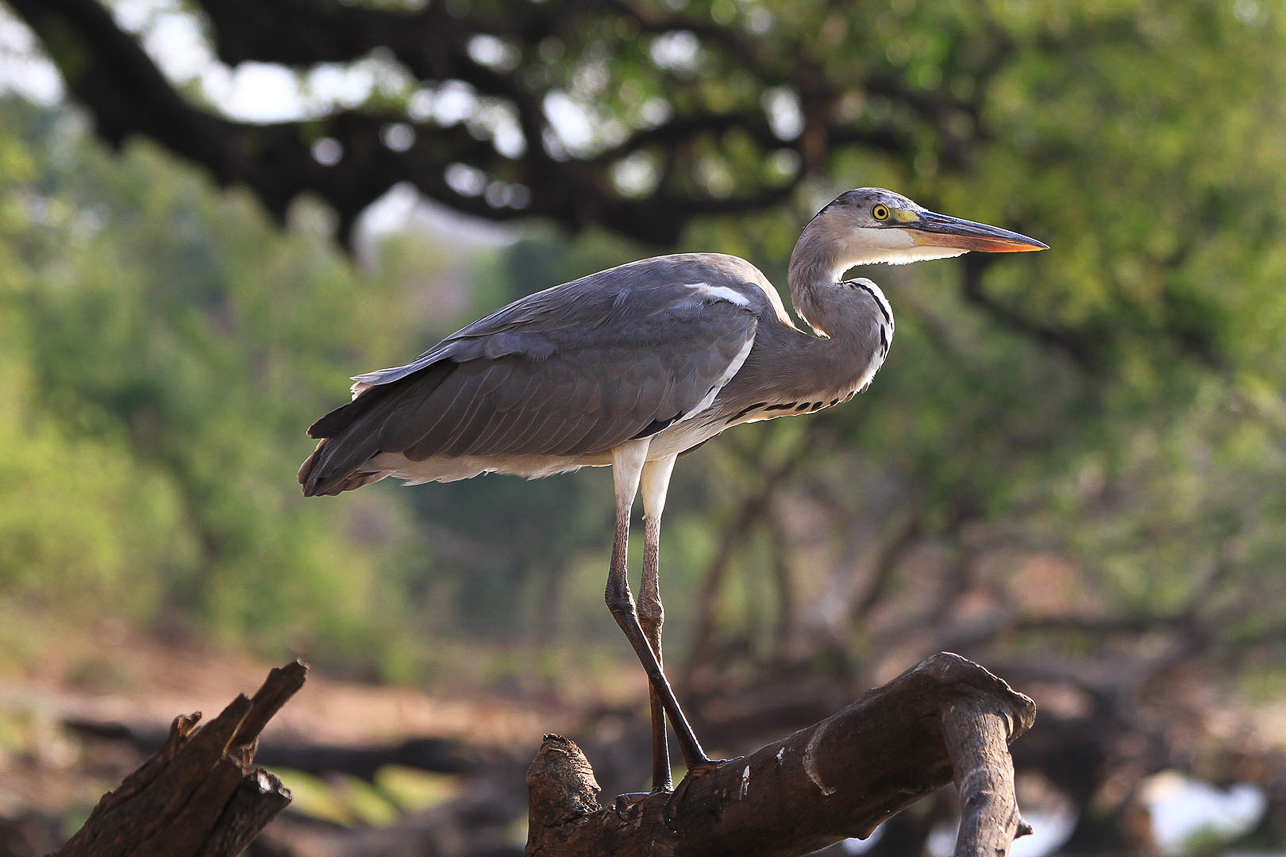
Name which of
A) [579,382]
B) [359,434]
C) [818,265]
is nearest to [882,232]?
[818,265]

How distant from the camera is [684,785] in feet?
10.4

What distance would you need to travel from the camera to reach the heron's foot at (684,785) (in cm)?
305

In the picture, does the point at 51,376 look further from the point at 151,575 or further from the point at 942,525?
the point at 942,525

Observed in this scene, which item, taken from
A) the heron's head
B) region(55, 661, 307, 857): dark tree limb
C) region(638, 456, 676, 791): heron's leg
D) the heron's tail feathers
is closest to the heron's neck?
the heron's head

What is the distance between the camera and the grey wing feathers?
379 centimetres

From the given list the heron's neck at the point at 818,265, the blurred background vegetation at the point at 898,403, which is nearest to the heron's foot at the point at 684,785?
the heron's neck at the point at 818,265

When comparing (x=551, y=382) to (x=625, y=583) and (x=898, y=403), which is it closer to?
(x=625, y=583)

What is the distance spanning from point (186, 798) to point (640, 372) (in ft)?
5.52

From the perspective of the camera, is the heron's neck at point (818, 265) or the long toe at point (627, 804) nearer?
the long toe at point (627, 804)

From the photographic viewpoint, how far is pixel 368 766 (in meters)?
12.3

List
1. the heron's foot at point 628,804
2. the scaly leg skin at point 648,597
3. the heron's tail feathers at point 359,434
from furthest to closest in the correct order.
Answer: the heron's tail feathers at point 359,434 → the scaly leg skin at point 648,597 → the heron's foot at point 628,804

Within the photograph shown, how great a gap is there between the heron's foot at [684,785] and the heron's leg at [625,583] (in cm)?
31

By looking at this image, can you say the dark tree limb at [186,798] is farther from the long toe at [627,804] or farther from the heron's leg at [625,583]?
the heron's leg at [625,583]

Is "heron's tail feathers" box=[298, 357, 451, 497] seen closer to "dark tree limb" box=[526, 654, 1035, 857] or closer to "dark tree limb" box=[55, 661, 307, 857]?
"dark tree limb" box=[55, 661, 307, 857]
